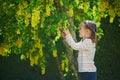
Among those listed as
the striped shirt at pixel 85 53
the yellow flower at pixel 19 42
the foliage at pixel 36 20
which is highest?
the foliage at pixel 36 20

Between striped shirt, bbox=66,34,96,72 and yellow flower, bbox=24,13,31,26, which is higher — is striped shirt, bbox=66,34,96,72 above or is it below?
below

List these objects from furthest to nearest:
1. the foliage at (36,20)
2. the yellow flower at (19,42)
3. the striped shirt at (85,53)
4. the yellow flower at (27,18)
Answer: the yellow flower at (19,42) → the yellow flower at (27,18) → the foliage at (36,20) → the striped shirt at (85,53)

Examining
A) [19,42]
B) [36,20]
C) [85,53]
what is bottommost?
[85,53]

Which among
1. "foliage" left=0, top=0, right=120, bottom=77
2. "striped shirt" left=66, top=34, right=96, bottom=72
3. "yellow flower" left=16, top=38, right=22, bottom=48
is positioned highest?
"foliage" left=0, top=0, right=120, bottom=77

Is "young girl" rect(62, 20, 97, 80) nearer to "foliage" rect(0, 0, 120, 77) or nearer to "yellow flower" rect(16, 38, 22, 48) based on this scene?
"foliage" rect(0, 0, 120, 77)

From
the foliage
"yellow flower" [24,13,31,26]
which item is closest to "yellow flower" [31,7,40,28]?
the foliage

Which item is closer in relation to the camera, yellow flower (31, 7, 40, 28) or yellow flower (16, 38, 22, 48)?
yellow flower (31, 7, 40, 28)

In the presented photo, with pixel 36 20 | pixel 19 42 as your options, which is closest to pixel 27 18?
pixel 36 20

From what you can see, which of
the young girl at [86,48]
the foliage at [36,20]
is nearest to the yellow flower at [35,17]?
the foliage at [36,20]

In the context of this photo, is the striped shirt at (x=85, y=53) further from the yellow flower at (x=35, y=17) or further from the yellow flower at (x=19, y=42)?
the yellow flower at (x=19, y=42)

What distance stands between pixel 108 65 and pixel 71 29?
4.51 m

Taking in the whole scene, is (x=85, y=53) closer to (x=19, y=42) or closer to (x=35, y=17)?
(x=35, y=17)

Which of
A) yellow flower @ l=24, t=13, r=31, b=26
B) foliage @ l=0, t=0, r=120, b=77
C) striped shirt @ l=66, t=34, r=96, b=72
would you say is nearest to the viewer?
striped shirt @ l=66, t=34, r=96, b=72

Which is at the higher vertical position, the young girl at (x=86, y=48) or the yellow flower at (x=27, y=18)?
the yellow flower at (x=27, y=18)
